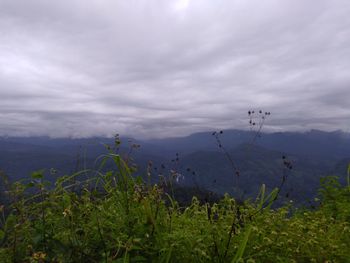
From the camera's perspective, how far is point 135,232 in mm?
3414

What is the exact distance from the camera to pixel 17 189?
3.24 metres

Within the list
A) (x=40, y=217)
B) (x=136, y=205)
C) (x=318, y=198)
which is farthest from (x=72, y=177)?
(x=318, y=198)

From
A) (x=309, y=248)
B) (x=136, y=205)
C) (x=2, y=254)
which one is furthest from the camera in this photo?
(x=136, y=205)

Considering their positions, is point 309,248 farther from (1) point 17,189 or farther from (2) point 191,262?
(1) point 17,189

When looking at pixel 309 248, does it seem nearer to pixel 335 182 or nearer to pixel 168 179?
pixel 168 179

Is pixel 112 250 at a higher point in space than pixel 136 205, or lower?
lower

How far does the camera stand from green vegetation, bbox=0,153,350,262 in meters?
3.16

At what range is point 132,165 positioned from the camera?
4.12m

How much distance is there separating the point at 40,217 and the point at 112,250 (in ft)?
2.79

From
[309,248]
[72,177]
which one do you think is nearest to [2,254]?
[72,177]

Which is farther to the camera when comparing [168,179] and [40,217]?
[168,179]

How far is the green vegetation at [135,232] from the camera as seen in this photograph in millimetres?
3160

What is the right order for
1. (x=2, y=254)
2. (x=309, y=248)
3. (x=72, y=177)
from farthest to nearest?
(x=72, y=177) < (x=309, y=248) < (x=2, y=254)

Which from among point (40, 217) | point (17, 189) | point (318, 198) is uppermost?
point (17, 189)
